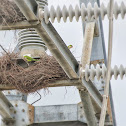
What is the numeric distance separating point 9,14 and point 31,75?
3.68ft

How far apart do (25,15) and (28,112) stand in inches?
94.9

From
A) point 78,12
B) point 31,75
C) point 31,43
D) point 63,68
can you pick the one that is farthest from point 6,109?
point 78,12

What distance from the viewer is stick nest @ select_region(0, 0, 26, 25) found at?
374 cm

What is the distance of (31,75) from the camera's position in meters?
4.77

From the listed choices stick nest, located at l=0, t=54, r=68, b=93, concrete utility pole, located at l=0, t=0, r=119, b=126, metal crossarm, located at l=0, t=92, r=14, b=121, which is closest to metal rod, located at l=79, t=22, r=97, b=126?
concrete utility pole, located at l=0, t=0, r=119, b=126

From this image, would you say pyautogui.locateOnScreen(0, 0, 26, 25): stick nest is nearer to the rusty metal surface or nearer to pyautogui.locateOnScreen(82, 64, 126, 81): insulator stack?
the rusty metal surface

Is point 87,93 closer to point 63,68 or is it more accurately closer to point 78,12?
point 63,68

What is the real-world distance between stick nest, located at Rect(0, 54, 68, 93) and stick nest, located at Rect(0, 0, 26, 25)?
1.01 m

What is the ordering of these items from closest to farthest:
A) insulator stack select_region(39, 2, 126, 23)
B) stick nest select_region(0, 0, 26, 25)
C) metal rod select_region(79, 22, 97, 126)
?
insulator stack select_region(39, 2, 126, 23) < stick nest select_region(0, 0, 26, 25) < metal rod select_region(79, 22, 97, 126)

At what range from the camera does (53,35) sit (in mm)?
3871

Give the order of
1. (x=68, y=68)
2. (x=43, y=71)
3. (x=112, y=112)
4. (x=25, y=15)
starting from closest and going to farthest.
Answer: (x=25, y=15)
(x=68, y=68)
(x=43, y=71)
(x=112, y=112)

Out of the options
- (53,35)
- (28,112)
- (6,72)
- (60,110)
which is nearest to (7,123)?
(28,112)

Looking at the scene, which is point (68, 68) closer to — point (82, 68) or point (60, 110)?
point (82, 68)

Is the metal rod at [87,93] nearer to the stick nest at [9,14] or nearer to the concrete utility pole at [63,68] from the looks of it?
the concrete utility pole at [63,68]
